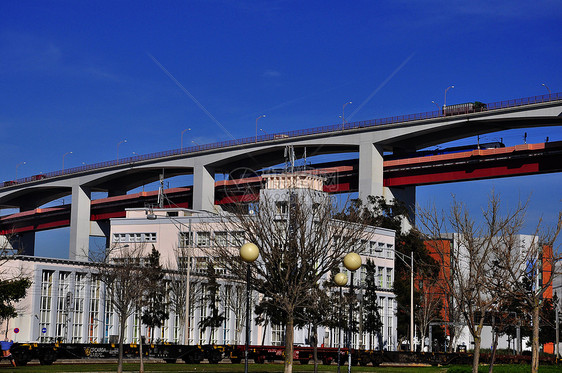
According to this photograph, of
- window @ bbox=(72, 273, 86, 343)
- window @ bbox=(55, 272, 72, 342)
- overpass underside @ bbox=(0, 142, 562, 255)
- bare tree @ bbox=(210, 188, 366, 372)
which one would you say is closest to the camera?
bare tree @ bbox=(210, 188, 366, 372)

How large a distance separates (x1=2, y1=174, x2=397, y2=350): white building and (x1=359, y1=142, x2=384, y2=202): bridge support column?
29.1 feet

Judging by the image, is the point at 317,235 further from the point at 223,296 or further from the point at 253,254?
the point at 223,296

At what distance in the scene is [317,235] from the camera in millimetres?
39250

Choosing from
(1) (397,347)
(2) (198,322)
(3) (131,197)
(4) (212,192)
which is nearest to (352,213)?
(2) (198,322)

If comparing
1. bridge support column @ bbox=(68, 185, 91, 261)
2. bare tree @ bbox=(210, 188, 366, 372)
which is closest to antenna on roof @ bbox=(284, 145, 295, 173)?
bare tree @ bbox=(210, 188, 366, 372)

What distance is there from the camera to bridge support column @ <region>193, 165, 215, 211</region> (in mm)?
125500

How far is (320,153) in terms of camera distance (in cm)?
12025

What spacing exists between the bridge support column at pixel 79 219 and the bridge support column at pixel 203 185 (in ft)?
78.1

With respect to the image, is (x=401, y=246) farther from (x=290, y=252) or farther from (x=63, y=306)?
(x=290, y=252)

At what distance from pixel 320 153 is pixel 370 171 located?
12.6 metres

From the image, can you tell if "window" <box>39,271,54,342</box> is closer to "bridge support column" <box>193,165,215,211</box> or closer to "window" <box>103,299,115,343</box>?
"window" <box>103,299,115,343</box>

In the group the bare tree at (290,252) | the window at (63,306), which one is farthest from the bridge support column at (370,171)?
the bare tree at (290,252)

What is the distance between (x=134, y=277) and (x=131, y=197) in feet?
266

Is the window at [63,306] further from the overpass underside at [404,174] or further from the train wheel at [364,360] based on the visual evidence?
the train wheel at [364,360]
